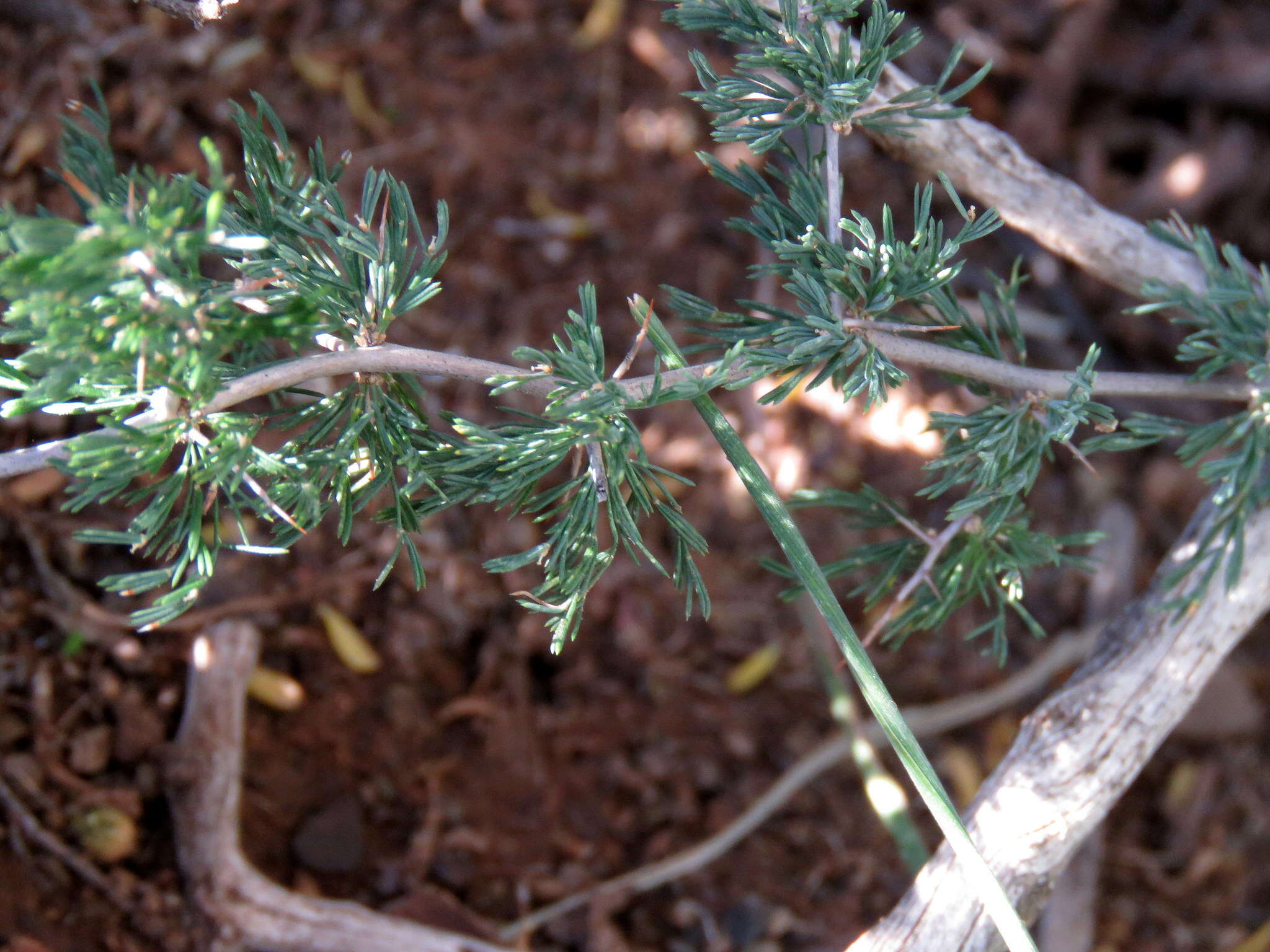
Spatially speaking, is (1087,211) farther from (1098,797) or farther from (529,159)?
(529,159)

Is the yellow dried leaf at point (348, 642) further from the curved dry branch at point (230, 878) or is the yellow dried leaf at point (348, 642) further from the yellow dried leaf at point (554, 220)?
the yellow dried leaf at point (554, 220)

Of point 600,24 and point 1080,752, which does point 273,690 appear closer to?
point 1080,752

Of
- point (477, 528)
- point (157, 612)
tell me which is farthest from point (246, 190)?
point (157, 612)

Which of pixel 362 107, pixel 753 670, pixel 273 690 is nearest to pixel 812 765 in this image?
pixel 753 670

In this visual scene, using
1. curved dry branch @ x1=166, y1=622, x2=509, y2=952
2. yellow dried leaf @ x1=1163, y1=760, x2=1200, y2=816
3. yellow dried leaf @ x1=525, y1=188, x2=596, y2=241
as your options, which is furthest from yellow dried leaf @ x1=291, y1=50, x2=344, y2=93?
yellow dried leaf @ x1=1163, y1=760, x2=1200, y2=816

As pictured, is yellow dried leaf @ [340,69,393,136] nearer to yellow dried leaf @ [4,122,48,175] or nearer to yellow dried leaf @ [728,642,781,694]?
yellow dried leaf @ [4,122,48,175]
